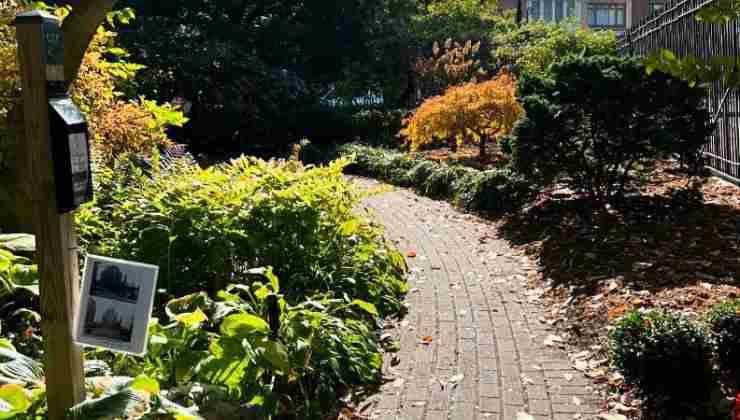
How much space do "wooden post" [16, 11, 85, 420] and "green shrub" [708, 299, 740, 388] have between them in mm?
2987

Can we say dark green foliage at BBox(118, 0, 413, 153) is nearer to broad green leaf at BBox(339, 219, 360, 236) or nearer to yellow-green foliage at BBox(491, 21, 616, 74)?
yellow-green foliage at BBox(491, 21, 616, 74)

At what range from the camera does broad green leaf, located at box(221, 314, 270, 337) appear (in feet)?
11.7

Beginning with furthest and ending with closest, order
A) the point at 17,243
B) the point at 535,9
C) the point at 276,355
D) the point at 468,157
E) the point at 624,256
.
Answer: the point at 535,9 < the point at 468,157 < the point at 624,256 < the point at 17,243 < the point at 276,355

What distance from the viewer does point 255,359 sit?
3.56m

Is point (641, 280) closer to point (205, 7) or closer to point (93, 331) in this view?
point (93, 331)

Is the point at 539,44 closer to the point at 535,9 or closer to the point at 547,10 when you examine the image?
the point at 535,9

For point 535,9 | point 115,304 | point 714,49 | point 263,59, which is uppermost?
point 535,9

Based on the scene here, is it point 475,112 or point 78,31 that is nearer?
point 78,31

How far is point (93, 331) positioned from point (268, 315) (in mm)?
1679

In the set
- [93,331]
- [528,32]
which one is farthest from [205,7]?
[93,331]

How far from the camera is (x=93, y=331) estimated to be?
8.04 feet

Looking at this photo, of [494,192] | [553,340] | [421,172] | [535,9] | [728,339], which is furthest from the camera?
[535,9]

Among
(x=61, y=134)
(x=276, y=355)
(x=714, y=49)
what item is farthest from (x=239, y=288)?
(x=714, y=49)

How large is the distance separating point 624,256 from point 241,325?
367 centimetres
